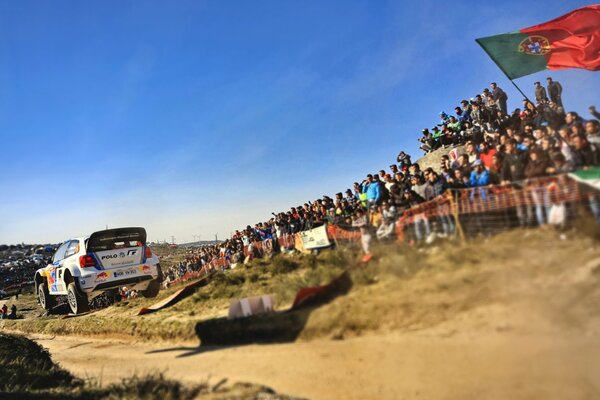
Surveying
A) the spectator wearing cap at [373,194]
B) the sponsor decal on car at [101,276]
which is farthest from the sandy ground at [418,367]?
the spectator wearing cap at [373,194]

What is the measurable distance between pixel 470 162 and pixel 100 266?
10.4 metres

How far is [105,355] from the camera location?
31.3 ft

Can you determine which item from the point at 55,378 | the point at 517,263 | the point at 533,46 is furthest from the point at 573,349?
the point at 533,46

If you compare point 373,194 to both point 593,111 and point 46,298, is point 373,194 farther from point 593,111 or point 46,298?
point 46,298

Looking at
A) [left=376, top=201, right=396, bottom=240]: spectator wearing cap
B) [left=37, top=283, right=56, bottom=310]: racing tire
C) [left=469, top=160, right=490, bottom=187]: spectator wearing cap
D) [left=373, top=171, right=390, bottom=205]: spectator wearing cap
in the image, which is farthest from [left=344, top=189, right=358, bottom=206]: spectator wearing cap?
[left=37, top=283, right=56, bottom=310]: racing tire

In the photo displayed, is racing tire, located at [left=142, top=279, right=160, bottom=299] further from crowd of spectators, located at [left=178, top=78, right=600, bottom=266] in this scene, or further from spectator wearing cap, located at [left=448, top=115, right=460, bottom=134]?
spectator wearing cap, located at [left=448, top=115, right=460, bottom=134]

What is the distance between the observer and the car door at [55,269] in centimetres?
1140

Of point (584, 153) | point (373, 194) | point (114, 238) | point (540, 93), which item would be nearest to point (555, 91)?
point (540, 93)

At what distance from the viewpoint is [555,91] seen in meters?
12.2

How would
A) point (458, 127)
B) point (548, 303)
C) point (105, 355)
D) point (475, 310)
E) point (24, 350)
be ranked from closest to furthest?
1. point (548, 303)
2. point (475, 310)
3. point (105, 355)
4. point (24, 350)
5. point (458, 127)

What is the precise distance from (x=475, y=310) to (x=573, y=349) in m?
1.19

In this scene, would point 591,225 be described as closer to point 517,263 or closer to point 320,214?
point 517,263

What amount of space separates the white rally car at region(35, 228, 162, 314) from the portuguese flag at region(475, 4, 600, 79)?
1288 centimetres

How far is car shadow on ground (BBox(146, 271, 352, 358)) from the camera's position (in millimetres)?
7059
